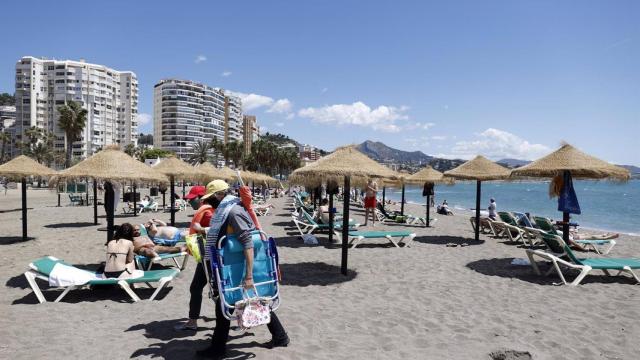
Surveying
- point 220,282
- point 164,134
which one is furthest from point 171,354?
point 164,134

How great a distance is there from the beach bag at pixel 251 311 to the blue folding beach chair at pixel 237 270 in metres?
0.04

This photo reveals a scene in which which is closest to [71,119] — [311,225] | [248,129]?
[311,225]

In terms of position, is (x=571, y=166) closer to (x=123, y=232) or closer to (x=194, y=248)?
(x=194, y=248)

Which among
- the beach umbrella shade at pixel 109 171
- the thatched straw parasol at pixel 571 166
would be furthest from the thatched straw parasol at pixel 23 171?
the thatched straw parasol at pixel 571 166

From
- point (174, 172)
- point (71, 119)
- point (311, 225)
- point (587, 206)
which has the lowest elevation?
point (587, 206)

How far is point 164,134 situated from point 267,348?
12831cm

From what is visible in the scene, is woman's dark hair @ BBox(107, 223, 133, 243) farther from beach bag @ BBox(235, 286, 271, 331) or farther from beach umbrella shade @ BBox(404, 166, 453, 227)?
beach umbrella shade @ BBox(404, 166, 453, 227)

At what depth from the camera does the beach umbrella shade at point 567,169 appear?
803 cm

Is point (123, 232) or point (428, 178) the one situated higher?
point (428, 178)

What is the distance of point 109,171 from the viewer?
7.96 metres

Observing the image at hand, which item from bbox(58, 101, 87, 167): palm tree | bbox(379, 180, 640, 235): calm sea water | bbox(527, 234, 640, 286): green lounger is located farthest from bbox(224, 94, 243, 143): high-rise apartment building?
bbox(527, 234, 640, 286): green lounger

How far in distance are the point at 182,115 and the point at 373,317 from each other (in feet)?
411

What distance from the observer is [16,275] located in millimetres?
7070

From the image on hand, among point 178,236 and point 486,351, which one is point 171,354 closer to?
point 486,351
